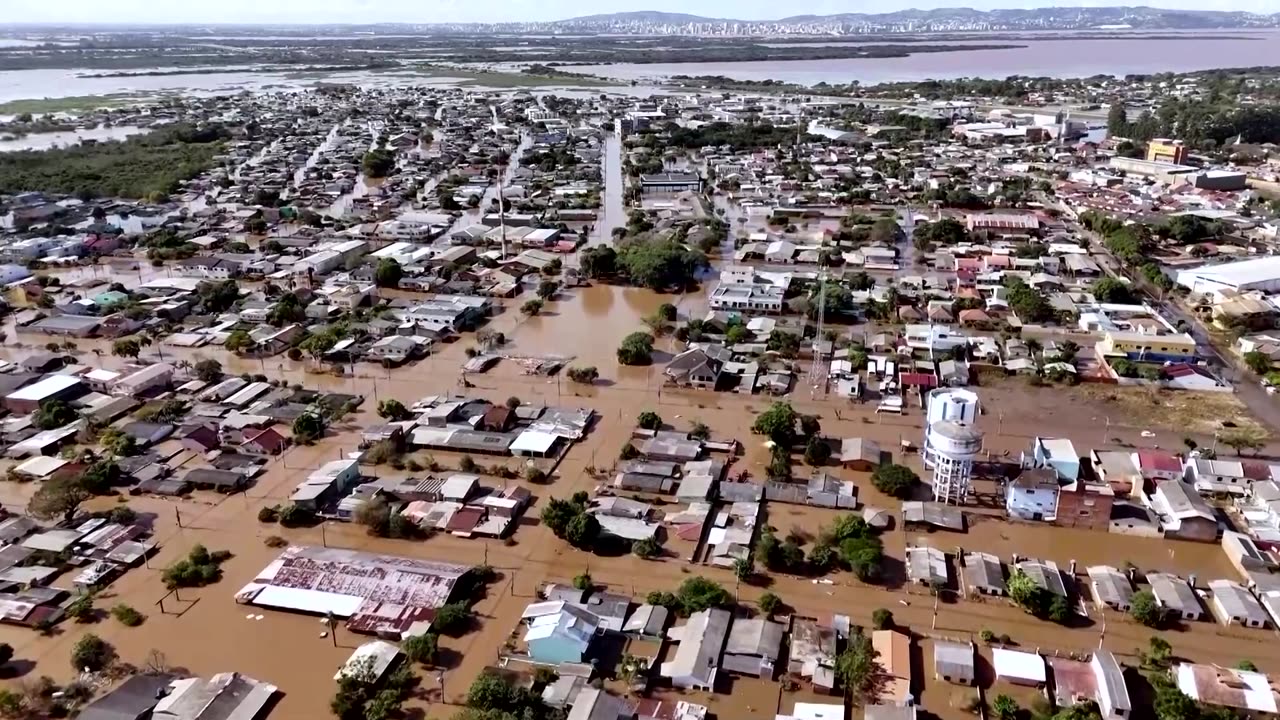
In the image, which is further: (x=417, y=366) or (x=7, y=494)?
(x=417, y=366)

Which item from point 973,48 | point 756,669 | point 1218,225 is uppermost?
point 973,48

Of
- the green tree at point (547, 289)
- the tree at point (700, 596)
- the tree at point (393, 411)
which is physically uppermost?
the green tree at point (547, 289)

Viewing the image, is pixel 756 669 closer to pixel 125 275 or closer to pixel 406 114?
pixel 125 275

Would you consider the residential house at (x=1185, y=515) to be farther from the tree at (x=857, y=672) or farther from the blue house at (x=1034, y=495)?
the tree at (x=857, y=672)

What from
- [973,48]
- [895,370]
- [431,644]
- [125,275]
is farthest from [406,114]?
[973,48]

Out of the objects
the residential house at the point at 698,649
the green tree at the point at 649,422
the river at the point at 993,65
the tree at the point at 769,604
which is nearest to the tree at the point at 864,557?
the tree at the point at 769,604

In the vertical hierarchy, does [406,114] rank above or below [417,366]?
above

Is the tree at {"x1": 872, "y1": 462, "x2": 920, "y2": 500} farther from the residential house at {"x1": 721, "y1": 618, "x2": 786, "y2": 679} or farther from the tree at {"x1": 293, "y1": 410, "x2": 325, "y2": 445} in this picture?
the tree at {"x1": 293, "y1": 410, "x2": 325, "y2": 445}
